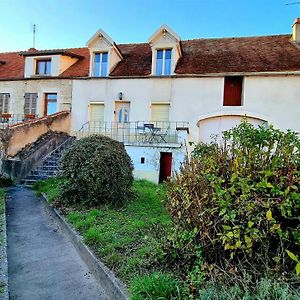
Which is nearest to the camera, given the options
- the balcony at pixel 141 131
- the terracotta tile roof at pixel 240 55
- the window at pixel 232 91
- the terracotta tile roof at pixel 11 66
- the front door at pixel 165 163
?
the front door at pixel 165 163

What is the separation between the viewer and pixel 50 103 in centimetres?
2130

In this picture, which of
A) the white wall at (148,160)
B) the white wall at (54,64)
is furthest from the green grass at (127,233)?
the white wall at (54,64)

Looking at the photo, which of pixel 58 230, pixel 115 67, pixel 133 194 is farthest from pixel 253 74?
pixel 58 230

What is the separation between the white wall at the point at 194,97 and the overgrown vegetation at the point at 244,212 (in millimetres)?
12036

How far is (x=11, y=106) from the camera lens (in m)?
21.9

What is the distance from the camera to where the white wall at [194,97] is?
54.9 ft

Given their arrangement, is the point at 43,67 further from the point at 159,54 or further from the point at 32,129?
the point at 159,54

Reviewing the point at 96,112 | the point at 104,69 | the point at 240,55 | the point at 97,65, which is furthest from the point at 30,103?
the point at 240,55

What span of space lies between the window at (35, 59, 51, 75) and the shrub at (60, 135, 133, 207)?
13765 millimetres

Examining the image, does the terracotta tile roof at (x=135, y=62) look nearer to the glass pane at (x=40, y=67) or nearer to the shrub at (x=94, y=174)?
the glass pane at (x=40, y=67)

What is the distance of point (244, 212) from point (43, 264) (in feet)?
12.3

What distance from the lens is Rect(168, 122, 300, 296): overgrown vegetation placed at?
12.3 ft

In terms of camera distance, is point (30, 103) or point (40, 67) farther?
point (40, 67)

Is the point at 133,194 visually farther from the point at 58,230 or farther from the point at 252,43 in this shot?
the point at 252,43
